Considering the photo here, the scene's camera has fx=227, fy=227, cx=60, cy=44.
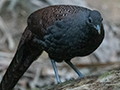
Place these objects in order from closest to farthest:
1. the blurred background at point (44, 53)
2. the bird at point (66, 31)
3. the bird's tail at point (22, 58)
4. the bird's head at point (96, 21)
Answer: the bird's head at point (96, 21)
the bird at point (66, 31)
the bird's tail at point (22, 58)
the blurred background at point (44, 53)

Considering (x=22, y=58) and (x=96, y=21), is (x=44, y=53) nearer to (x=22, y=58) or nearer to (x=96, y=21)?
(x=22, y=58)

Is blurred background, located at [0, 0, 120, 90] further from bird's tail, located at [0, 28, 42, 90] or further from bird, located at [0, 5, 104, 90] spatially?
bird, located at [0, 5, 104, 90]

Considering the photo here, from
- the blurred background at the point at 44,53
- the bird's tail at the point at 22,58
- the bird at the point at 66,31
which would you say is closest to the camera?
the bird at the point at 66,31

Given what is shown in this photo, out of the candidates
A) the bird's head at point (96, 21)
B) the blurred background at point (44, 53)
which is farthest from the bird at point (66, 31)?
the blurred background at point (44, 53)

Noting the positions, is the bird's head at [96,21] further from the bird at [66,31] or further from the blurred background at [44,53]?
the blurred background at [44,53]

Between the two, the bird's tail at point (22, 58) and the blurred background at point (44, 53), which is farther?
the blurred background at point (44, 53)

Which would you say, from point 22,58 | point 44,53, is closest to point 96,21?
point 22,58

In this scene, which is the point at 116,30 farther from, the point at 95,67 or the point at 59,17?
the point at 59,17
